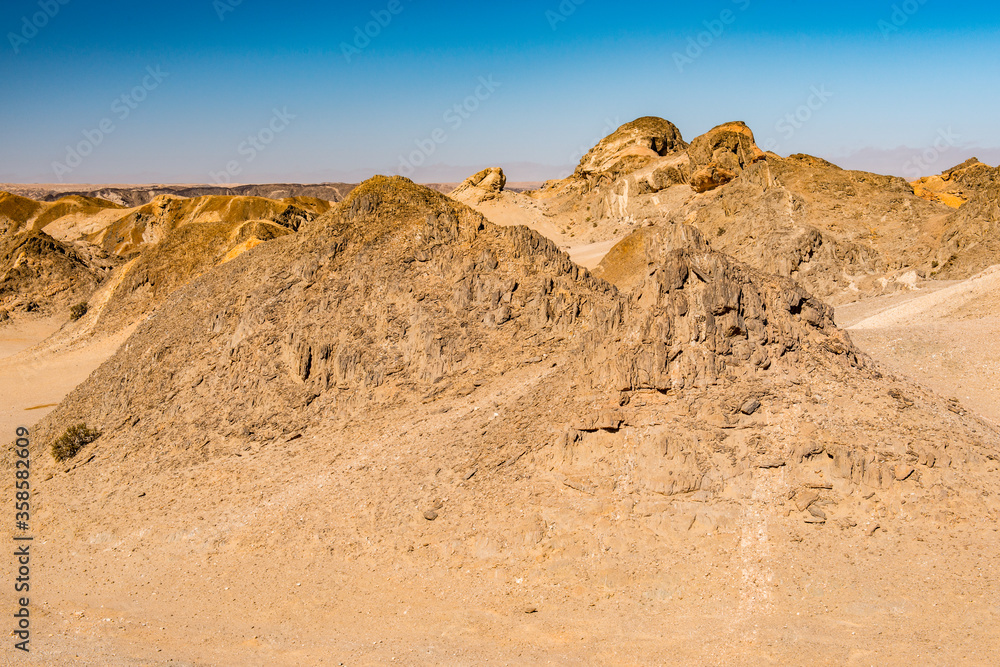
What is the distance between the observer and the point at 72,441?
60.9 ft

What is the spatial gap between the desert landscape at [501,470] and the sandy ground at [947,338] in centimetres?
14

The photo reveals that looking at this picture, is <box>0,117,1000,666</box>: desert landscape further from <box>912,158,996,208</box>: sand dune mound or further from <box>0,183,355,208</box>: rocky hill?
<box>0,183,355,208</box>: rocky hill

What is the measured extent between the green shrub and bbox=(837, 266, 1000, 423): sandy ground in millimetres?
22496

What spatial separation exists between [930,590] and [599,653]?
17.6 feet

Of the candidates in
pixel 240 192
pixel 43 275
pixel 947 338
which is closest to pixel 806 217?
pixel 947 338

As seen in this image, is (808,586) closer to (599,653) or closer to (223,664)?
(599,653)

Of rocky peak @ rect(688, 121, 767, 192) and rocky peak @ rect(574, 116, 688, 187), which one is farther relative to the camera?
rocky peak @ rect(574, 116, 688, 187)

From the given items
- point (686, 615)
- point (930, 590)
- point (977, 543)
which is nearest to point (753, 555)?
point (686, 615)

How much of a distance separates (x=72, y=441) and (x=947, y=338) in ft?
86.8

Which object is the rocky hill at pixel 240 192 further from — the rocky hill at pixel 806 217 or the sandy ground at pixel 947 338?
the sandy ground at pixel 947 338

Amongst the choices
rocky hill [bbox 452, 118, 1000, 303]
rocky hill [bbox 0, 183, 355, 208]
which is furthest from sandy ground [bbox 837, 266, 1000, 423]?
rocky hill [bbox 0, 183, 355, 208]

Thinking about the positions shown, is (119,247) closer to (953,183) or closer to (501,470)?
(501,470)

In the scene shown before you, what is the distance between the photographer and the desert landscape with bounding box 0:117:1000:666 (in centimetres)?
1140

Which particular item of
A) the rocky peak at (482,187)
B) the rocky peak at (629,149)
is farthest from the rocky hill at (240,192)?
the rocky peak at (629,149)
